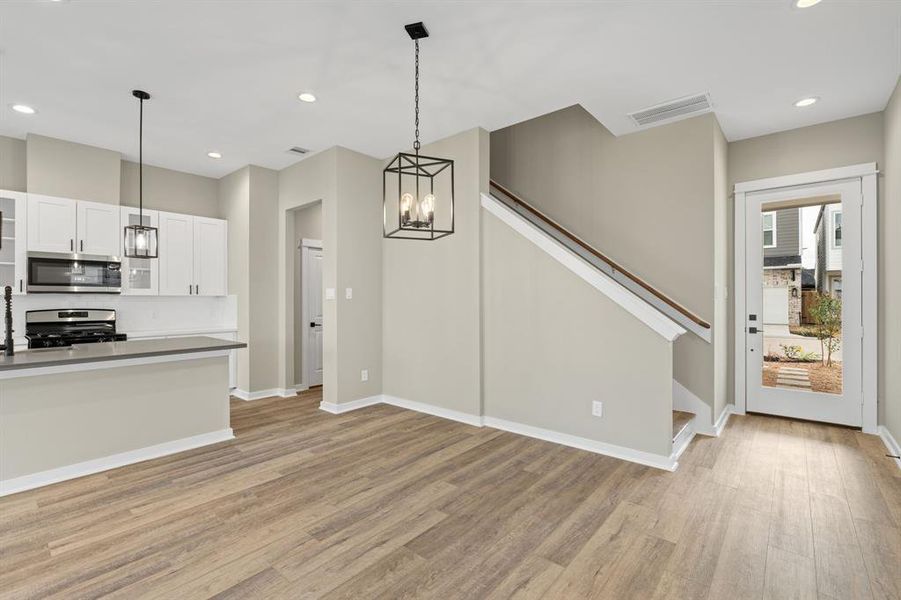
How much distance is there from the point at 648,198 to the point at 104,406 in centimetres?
517

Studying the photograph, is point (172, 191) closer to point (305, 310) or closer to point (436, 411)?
point (305, 310)

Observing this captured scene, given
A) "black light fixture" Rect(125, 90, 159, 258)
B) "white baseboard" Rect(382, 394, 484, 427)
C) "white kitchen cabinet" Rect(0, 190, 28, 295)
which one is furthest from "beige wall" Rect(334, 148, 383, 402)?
"white kitchen cabinet" Rect(0, 190, 28, 295)

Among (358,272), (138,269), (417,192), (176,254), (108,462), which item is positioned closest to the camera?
(417,192)

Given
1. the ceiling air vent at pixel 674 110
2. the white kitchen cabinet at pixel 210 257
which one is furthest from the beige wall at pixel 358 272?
the ceiling air vent at pixel 674 110

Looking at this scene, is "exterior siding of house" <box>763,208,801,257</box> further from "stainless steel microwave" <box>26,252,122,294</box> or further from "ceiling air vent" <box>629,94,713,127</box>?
"stainless steel microwave" <box>26,252,122,294</box>

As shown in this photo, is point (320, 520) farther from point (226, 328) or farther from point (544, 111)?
point (226, 328)

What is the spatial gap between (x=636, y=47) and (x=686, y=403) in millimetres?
3152

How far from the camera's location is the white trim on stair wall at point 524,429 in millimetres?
3340

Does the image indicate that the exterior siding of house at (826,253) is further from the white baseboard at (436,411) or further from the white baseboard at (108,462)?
the white baseboard at (108,462)

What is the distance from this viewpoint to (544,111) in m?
3.93

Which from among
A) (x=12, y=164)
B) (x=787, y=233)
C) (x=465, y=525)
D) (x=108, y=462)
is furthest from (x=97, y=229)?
(x=787, y=233)

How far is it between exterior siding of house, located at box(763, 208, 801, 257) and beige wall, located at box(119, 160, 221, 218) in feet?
23.0

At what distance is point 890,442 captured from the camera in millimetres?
3623

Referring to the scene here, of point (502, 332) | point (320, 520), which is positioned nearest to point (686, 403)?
point (502, 332)
